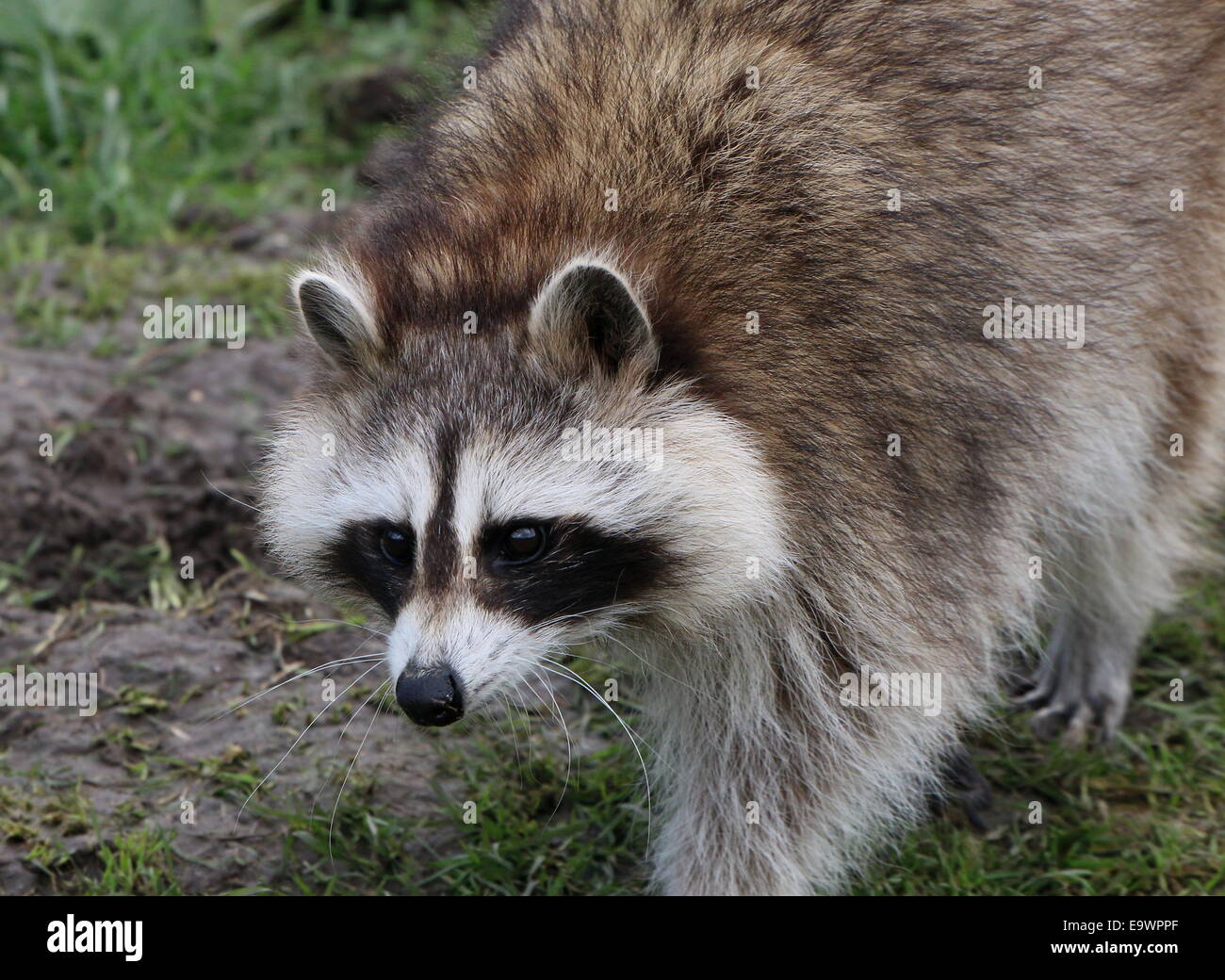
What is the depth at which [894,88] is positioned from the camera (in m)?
3.98

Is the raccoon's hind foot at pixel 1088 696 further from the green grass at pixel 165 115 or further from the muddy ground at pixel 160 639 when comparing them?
the green grass at pixel 165 115

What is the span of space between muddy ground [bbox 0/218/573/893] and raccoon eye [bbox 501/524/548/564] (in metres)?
1.12

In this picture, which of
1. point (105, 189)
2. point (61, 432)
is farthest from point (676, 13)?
point (105, 189)

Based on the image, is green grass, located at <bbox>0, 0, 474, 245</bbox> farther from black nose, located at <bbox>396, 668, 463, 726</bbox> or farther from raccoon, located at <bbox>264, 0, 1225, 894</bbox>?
black nose, located at <bbox>396, 668, 463, 726</bbox>

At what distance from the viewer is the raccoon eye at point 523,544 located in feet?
11.5

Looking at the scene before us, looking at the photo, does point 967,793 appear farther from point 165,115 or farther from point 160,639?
point 165,115

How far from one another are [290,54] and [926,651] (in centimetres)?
590

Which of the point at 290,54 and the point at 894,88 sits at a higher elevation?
the point at 290,54

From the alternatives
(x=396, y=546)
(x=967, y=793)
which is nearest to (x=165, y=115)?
(x=396, y=546)

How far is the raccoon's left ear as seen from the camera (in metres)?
3.40

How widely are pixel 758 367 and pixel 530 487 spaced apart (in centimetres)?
67

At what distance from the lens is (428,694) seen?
11.1 ft

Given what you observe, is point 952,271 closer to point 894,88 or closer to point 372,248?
point 894,88

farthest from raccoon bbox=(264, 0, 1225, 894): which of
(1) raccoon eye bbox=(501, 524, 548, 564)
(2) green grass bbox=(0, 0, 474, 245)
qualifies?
(2) green grass bbox=(0, 0, 474, 245)
